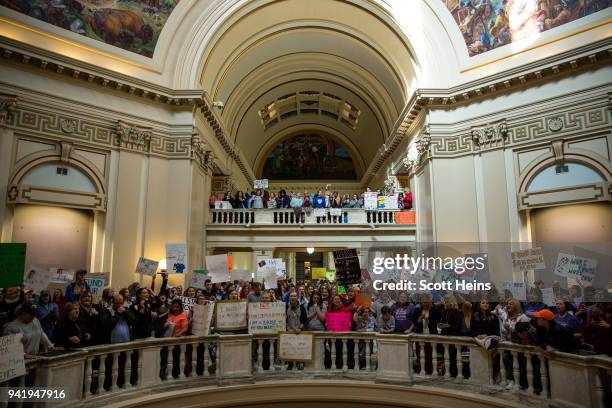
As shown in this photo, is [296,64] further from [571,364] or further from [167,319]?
[571,364]

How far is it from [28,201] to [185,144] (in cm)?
536

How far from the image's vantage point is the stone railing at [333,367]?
6262 mm

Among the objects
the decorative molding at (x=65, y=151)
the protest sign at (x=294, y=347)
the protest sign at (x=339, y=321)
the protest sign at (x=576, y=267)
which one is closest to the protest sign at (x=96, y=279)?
the protest sign at (x=294, y=347)

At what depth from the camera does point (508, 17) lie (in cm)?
1429

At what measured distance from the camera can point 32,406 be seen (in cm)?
599

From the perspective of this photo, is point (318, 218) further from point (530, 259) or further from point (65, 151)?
point (530, 259)

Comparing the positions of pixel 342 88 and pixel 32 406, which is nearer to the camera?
pixel 32 406

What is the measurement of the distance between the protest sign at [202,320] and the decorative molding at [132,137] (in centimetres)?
811

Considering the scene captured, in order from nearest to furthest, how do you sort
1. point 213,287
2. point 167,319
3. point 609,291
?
point 609,291 → point 167,319 → point 213,287

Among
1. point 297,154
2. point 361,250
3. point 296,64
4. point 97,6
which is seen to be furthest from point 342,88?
point 97,6

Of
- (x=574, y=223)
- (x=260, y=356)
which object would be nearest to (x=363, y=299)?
(x=260, y=356)

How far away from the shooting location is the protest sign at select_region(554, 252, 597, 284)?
7102 millimetres

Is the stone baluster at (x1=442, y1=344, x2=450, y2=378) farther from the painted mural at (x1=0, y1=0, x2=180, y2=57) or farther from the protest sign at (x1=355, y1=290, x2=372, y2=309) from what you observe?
the painted mural at (x1=0, y1=0, x2=180, y2=57)

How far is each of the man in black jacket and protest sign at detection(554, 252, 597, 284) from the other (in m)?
→ 0.99
